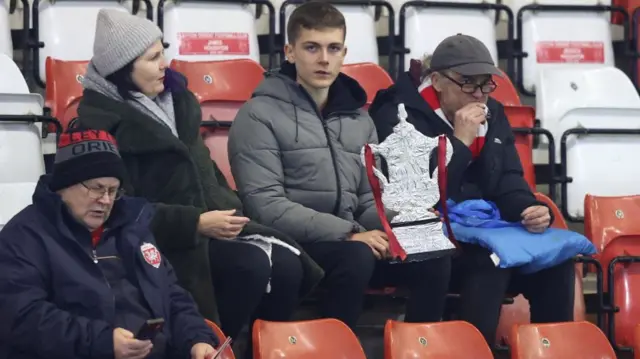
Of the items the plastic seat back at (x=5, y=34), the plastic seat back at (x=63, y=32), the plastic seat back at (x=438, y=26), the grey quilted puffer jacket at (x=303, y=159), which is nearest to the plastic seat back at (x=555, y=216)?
the grey quilted puffer jacket at (x=303, y=159)

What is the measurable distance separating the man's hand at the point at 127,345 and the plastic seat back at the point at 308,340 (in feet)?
1.65

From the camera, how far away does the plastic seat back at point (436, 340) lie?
3.04m

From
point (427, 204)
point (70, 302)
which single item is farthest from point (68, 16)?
point (70, 302)

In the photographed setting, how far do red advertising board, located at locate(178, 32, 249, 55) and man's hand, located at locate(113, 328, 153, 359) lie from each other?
6.69ft

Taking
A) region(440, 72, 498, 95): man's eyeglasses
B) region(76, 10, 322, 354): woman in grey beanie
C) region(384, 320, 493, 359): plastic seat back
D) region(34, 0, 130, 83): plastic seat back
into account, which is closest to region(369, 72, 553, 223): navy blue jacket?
region(440, 72, 498, 95): man's eyeglasses

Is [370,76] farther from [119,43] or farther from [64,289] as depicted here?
[64,289]

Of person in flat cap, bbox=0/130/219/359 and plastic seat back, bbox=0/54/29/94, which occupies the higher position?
plastic seat back, bbox=0/54/29/94

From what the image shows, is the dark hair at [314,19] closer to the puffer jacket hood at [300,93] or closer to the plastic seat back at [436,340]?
the puffer jacket hood at [300,93]

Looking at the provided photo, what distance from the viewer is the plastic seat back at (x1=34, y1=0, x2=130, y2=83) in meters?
4.14

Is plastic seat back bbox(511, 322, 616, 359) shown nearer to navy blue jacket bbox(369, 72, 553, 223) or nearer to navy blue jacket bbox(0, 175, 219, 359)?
navy blue jacket bbox(369, 72, 553, 223)

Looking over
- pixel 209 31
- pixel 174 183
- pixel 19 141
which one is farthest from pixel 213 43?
pixel 174 183

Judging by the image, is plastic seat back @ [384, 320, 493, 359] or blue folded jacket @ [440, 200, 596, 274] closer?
plastic seat back @ [384, 320, 493, 359]

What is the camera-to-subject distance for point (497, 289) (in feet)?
10.8

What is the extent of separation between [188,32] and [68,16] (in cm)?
44
